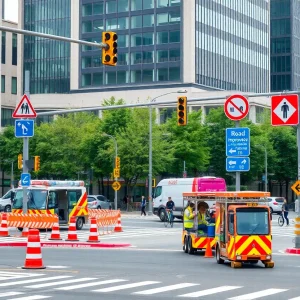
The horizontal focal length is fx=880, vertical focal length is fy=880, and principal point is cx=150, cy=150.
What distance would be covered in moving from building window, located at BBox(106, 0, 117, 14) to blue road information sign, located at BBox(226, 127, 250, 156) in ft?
278

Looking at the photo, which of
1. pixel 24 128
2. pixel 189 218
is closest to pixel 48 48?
pixel 24 128

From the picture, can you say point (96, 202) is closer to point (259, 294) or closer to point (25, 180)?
point (25, 180)

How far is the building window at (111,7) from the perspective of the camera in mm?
111375

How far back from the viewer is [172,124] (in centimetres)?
8581

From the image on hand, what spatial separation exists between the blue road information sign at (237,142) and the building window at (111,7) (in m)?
84.6

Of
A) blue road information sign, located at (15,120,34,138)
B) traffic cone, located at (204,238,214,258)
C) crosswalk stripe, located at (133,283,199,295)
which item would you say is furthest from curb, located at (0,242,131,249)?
crosswalk stripe, located at (133,283,199,295)

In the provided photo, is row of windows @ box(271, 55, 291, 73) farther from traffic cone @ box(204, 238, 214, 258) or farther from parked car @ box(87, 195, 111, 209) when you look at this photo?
traffic cone @ box(204, 238, 214, 258)

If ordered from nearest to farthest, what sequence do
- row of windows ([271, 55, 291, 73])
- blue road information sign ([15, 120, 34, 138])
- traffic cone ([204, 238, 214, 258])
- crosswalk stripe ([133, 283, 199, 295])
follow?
crosswalk stripe ([133, 283, 199, 295]) → traffic cone ([204, 238, 214, 258]) → blue road information sign ([15, 120, 34, 138]) → row of windows ([271, 55, 291, 73])

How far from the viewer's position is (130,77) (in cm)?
11088

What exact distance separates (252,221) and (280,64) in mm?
124957

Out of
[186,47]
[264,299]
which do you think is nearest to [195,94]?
[186,47]

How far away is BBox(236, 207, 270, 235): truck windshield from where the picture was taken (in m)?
24.9

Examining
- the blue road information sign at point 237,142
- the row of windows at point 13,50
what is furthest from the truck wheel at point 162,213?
the row of windows at point 13,50

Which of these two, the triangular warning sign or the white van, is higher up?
the triangular warning sign
